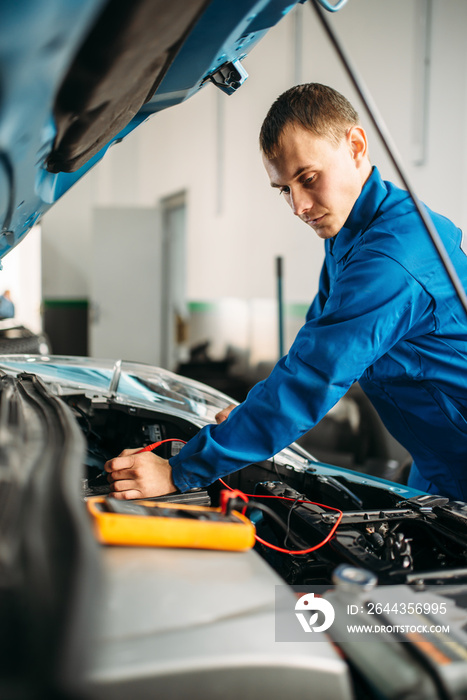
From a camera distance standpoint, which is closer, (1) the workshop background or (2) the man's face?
(2) the man's face

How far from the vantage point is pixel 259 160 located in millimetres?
4328

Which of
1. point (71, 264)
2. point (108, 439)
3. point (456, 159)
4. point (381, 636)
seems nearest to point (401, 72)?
point (456, 159)

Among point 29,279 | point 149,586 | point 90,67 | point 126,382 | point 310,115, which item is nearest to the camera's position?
point 149,586

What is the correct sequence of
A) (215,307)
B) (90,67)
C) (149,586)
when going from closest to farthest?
(149,586) < (90,67) < (215,307)

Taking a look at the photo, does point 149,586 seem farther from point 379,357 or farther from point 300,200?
point 300,200

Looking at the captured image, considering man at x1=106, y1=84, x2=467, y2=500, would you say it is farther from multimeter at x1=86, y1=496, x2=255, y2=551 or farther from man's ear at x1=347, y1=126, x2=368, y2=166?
multimeter at x1=86, y1=496, x2=255, y2=551

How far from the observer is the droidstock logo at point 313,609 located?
1.77 ft

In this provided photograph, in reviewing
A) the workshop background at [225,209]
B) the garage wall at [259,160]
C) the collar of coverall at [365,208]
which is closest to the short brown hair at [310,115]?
the collar of coverall at [365,208]

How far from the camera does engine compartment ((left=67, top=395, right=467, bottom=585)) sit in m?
0.80

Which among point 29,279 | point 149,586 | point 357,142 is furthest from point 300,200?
point 29,279

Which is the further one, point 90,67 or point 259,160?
point 259,160

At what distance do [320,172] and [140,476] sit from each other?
2.20 ft

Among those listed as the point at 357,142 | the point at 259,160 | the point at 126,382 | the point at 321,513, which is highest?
the point at 259,160

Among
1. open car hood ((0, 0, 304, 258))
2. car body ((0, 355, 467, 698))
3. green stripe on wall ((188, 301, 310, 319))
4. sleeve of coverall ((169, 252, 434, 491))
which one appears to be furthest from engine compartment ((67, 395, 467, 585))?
green stripe on wall ((188, 301, 310, 319))
